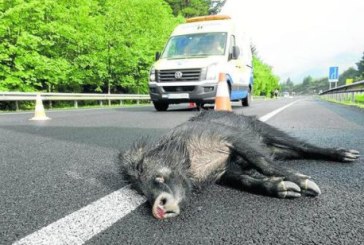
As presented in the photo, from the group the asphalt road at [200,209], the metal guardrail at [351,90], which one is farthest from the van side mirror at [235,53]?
the asphalt road at [200,209]

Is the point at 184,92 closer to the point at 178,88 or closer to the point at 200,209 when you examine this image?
the point at 178,88

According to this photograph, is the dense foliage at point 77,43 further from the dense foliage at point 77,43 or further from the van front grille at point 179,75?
the van front grille at point 179,75

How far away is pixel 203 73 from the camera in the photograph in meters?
11.8

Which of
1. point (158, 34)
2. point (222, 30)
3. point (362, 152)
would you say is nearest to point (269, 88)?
point (158, 34)

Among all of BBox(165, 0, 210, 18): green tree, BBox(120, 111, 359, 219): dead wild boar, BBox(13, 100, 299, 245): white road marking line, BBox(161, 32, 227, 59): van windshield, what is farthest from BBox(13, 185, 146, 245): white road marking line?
BBox(165, 0, 210, 18): green tree

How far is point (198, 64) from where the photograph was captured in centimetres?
1185

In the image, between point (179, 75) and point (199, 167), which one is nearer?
point (199, 167)

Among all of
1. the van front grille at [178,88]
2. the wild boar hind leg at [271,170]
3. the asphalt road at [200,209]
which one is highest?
the van front grille at [178,88]

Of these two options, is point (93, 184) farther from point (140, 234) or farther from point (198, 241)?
point (198, 241)

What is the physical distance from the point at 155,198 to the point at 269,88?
103384mm

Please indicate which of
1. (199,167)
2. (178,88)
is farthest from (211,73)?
(199,167)

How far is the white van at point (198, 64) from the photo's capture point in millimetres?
11805

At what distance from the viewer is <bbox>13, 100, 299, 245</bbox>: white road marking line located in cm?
172

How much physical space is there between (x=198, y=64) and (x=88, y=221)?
10.2 metres
